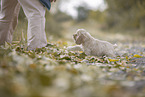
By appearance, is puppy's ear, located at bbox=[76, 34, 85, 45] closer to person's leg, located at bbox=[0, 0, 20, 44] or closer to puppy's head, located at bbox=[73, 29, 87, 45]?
puppy's head, located at bbox=[73, 29, 87, 45]

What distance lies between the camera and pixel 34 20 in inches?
135

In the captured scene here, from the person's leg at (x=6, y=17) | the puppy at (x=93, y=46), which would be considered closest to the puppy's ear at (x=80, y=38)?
the puppy at (x=93, y=46)

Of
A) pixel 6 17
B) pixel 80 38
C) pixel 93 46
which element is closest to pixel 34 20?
pixel 6 17

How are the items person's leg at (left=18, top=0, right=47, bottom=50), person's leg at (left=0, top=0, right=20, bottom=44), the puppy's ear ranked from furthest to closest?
the puppy's ear
person's leg at (left=0, top=0, right=20, bottom=44)
person's leg at (left=18, top=0, right=47, bottom=50)

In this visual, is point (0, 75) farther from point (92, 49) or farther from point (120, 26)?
point (120, 26)

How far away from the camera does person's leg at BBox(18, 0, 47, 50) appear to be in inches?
133

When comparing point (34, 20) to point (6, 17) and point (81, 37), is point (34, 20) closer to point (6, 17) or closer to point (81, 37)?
point (6, 17)

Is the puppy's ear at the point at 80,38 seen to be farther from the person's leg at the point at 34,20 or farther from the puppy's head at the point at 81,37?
the person's leg at the point at 34,20

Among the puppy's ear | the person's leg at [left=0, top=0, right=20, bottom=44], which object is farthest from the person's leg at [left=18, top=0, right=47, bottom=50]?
the puppy's ear

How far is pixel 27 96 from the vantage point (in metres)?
1.09

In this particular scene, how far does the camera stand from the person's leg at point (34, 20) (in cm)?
337

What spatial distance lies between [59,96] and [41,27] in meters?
2.69

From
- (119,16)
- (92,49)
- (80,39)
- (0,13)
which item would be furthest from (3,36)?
(119,16)

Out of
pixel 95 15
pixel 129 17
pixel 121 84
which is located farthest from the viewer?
pixel 95 15
